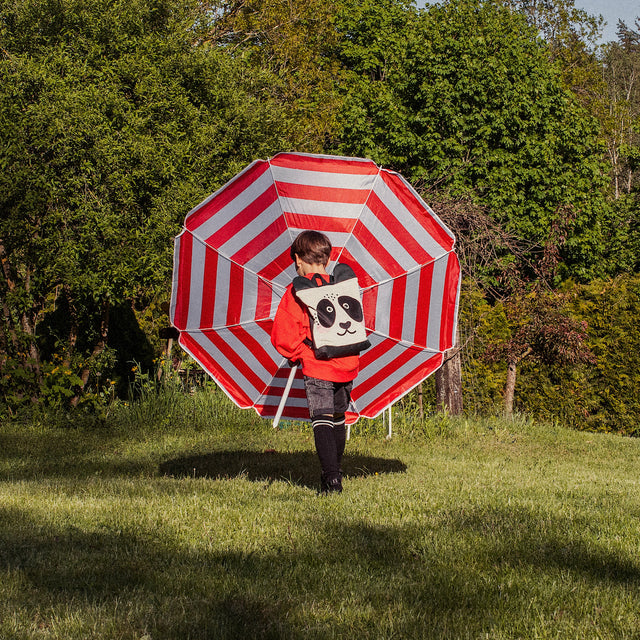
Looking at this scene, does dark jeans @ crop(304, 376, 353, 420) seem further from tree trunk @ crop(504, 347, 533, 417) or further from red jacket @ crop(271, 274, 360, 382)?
tree trunk @ crop(504, 347, 533, 417)

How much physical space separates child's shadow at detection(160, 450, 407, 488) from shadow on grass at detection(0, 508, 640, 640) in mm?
2272

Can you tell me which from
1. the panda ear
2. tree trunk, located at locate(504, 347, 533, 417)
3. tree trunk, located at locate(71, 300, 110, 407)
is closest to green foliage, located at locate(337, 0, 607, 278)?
tree trunk, located at locate(504, 347, 533, 417)

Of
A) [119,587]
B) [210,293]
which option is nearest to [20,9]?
[210,293]

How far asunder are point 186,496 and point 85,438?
13.7ft

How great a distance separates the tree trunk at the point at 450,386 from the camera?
11.3 meters

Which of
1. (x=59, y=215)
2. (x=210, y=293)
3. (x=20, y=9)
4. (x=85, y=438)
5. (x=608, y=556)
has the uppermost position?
(x=20, y=9)

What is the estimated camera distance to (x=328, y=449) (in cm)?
535

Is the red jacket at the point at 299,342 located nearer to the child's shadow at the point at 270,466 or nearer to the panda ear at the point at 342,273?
the panda ear at the point at 342,273

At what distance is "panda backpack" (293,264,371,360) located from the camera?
16.8 ft

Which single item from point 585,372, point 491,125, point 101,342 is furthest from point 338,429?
point 491,125

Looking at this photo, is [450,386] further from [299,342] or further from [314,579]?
[314,579]

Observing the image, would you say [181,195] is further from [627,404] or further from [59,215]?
[627,404]

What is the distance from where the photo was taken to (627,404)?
12078mm

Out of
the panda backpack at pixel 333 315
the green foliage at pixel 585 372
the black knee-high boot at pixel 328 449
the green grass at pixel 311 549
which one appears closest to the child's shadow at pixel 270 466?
the green grass at pixel 311 549
